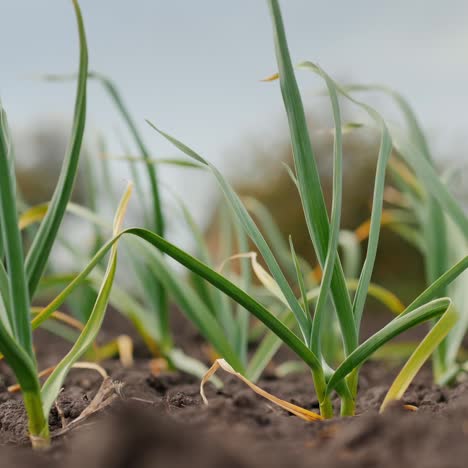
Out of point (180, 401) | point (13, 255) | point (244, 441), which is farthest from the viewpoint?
point (180, 401)

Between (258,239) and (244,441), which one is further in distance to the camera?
(258,239)

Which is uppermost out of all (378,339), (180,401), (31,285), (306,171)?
(306,171)

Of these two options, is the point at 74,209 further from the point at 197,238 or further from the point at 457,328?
the point at 457,328

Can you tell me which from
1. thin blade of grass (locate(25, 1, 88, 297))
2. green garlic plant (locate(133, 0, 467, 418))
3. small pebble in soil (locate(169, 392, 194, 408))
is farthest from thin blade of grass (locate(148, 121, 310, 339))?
small pebble in soil (locate(169, 392, 194, 408))

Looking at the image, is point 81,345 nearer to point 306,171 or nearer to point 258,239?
point 258,239

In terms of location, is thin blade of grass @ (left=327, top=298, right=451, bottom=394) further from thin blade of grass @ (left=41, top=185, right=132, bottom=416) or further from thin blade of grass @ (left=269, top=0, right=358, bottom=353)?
thin blade of grass @ (left=41, top=185, right=132, bottom=416)

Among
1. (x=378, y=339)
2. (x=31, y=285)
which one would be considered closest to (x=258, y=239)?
(x=378, y=339)

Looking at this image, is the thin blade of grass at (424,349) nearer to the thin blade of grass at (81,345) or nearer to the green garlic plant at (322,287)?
the green garlic plant at (322,287)

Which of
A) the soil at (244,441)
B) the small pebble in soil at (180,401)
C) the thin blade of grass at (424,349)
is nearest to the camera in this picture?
the soil at (244,441)

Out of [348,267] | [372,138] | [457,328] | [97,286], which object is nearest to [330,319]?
[348,267]

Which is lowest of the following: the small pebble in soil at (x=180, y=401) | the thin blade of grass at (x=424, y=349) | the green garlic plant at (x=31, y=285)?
the small pebble in soil at (x=180, y=401)

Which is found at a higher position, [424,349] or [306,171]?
[306,171]

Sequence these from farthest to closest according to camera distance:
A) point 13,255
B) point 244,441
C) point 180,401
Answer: point 180,401 < point 13,255 < point 244,441

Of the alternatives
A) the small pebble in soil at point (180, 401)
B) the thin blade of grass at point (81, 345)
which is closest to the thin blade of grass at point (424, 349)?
the small pebble in soil at point (180, 401)
